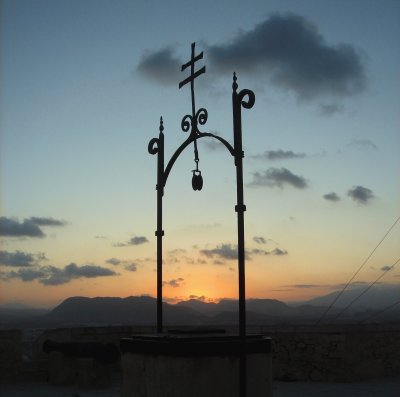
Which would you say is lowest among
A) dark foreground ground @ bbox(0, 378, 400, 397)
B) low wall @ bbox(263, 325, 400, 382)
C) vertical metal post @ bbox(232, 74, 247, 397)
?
dark foreground ground @ bbox(0, 378, 400, 397)

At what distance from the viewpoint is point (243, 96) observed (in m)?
6.71

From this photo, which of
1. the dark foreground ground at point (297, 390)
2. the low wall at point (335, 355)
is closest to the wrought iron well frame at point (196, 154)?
the dark foreground ground at point (297, 390)

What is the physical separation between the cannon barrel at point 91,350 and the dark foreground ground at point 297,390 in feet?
2.22

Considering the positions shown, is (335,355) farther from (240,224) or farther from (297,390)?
(240,224)

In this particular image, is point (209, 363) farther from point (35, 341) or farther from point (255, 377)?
point (35, 341)

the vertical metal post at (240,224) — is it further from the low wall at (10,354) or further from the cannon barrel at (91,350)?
the low wall at (10,354)

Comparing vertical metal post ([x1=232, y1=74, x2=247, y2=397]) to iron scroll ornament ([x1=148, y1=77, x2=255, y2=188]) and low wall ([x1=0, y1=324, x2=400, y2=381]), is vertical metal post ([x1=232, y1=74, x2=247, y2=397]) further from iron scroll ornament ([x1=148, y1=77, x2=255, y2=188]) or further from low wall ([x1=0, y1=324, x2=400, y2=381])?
low wall ([x1=0, y1=324, x2=400, y2=381])

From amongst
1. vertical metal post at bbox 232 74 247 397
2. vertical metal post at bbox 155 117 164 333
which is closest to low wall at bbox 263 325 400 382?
vertical metal post at bbox 155 117 164 333

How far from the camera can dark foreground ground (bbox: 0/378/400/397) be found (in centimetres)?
1209

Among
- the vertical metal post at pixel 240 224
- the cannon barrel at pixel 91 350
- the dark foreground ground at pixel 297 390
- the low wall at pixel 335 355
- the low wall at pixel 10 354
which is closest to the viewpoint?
the vertical metal post at pixel 240 224

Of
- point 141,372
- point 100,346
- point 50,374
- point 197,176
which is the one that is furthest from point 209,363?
point 50,374

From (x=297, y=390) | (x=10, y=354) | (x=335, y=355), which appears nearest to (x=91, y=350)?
(x=10, y=354)

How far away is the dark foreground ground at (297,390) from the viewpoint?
39.7 ft

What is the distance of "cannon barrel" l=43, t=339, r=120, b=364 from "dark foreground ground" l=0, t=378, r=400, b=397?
Answer: 0.68 m
